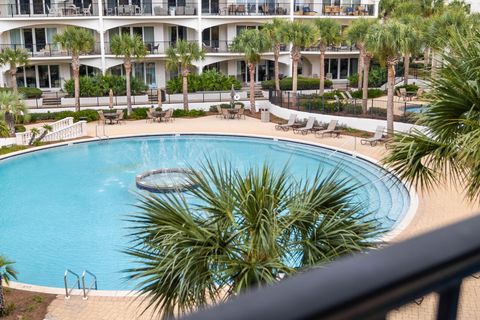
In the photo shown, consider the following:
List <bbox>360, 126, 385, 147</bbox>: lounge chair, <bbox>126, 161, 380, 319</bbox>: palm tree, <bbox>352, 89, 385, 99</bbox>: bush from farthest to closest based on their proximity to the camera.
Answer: <bbox>352, 89, 385, 99</bbox>: bush < <bbox>360, 126, 385, 147</bbox>: lounge chair < <bbox>126, 161, 380, 319</bbox>: palm tree

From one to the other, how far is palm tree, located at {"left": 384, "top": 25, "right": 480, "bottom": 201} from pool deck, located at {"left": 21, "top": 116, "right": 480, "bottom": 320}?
904mm

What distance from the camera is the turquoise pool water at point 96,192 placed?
1452cm

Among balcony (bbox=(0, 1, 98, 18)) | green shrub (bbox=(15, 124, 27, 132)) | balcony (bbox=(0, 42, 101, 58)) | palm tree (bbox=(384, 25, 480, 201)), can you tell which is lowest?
green shrub (bbox=(15, 124, 27, 132))

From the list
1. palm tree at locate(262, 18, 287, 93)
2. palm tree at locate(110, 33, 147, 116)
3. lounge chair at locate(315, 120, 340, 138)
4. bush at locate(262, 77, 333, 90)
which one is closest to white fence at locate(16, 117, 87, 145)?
palm tree at locate(110, 33, 147, 116)

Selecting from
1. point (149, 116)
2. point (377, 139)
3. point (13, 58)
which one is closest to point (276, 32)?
point (149, 116)

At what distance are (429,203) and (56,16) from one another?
31.4 meters

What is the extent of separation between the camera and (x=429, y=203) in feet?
55.2

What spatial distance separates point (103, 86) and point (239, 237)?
33388mm

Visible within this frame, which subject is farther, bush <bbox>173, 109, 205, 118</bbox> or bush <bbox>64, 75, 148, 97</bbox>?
bush <bbox>64, 75, 148, 97</bbox>

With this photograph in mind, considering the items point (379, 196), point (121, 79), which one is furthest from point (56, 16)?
point (379, 196)

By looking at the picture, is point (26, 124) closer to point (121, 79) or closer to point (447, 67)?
point (121, 79)

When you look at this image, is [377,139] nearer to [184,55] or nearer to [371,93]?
[184,55]

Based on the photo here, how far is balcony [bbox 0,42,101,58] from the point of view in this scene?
131 feet

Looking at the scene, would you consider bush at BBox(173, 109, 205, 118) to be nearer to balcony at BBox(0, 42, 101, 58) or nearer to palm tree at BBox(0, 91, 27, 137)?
palm tree at BBox(0, 91, 27, 137)
